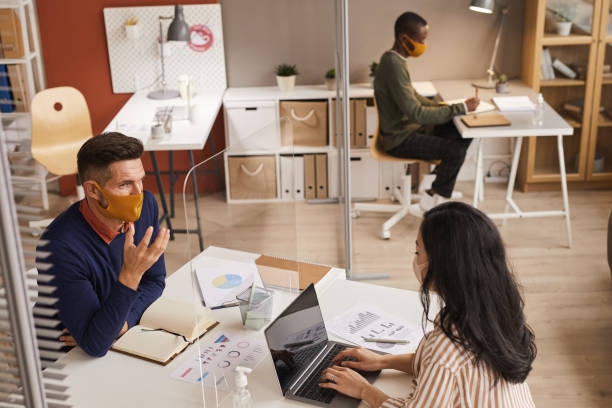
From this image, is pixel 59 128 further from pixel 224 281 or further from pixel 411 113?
pixel 224 281

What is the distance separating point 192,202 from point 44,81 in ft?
12.0

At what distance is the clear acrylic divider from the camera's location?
75.0 inches

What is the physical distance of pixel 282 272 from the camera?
2.23 metres

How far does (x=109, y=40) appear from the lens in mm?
5125

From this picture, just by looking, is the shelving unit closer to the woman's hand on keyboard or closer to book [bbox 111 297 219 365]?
book [bbox 111 297 219 365]

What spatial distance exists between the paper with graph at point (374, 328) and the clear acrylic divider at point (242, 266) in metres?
0.19

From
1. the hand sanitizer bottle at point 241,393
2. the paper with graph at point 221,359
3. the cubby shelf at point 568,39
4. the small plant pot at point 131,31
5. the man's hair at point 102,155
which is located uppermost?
the small plant pot at point 131,31

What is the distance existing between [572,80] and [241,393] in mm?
4138

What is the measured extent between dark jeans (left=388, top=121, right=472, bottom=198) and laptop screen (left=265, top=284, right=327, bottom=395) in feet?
8.18

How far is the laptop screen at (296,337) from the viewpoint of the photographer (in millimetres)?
1826

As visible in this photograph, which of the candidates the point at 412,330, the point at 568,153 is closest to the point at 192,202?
the point at 412,330

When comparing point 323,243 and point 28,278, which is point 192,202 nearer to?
point 28,278

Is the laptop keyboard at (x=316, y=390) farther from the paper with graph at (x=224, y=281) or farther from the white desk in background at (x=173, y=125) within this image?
the white desk in background at (x=173, y=125)

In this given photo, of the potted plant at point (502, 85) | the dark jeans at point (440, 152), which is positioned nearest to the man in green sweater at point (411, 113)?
the dark jeans at point (440, 152)
